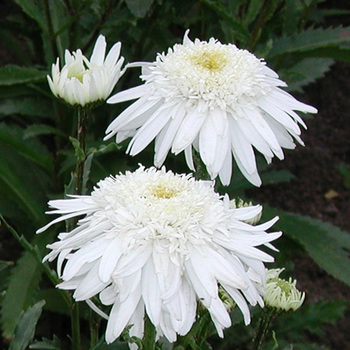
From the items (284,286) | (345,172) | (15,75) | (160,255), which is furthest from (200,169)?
(345,172)

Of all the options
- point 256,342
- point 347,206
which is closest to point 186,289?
point 256,342

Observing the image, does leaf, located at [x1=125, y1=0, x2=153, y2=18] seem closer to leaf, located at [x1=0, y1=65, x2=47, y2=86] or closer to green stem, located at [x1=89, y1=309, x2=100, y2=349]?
leaf, located at [x1=0, y1=65, x2=47, y2=86]

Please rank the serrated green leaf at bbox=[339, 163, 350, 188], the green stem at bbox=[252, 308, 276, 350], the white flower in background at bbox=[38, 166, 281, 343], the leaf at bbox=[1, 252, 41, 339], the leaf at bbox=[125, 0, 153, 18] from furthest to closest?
the serrated green leaf at bbox=[339, 163, 350, 188], the leaf at bbox=[125, 0, 153, 18], the leaf at bbox=[1, 252, 41, 339], the green stem at bbox=[252, 308, 276, 350], the white flower in background at bbox=[38, 166, 281, 343]

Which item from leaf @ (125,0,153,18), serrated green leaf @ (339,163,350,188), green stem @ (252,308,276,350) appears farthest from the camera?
serrated green leaf @ (339,163,350,188)

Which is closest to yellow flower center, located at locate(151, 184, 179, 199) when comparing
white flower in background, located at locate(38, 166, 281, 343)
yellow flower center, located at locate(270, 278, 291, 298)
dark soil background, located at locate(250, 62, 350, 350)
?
white flower in background, located at locate(38, 166, 281, 343)

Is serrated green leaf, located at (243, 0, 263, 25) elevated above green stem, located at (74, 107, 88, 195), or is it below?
above

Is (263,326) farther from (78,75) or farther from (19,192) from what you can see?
(19,192)
